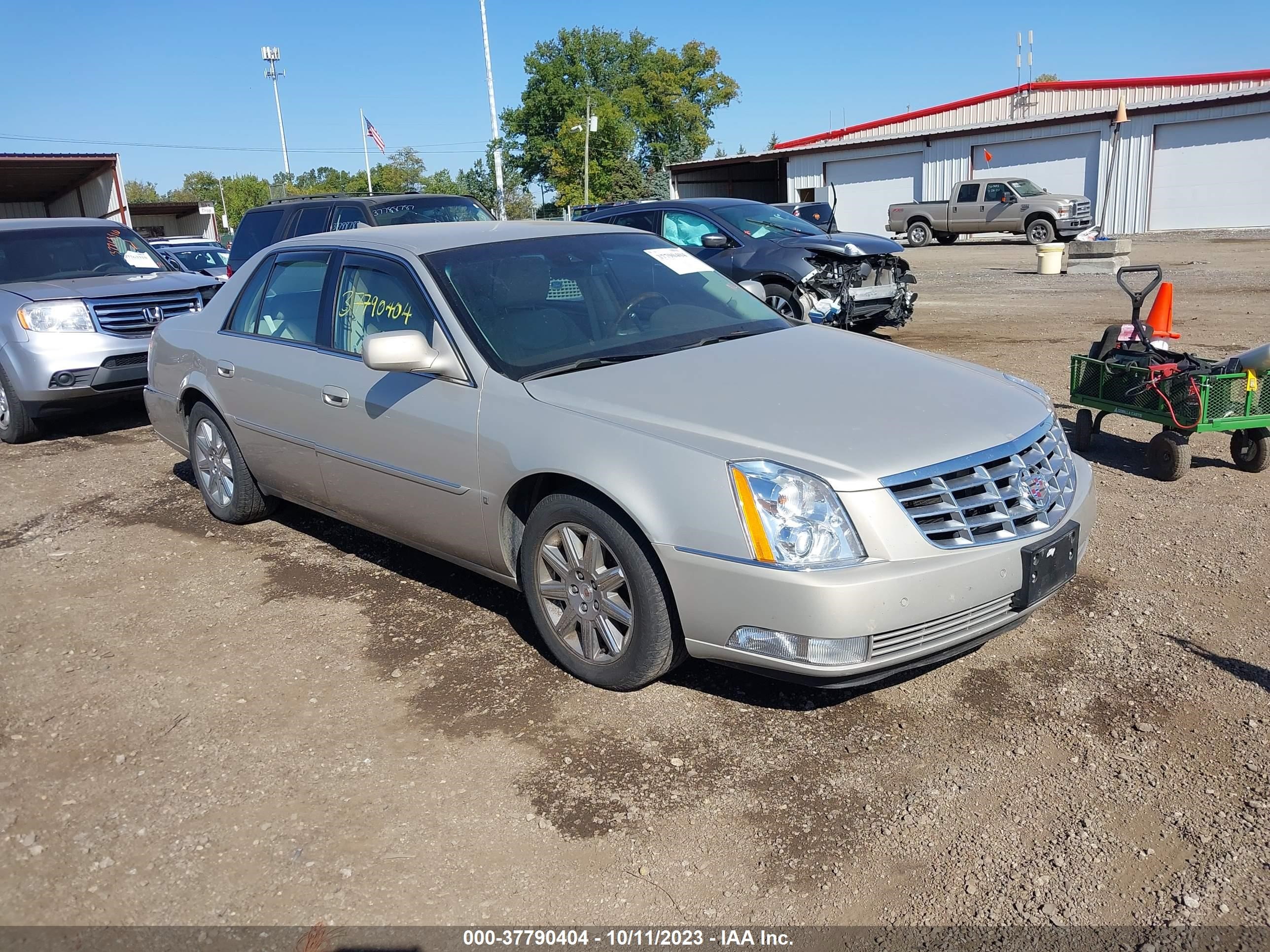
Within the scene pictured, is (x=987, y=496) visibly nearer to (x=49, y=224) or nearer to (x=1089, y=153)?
(x=49, y=224)

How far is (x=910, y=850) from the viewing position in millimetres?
2902

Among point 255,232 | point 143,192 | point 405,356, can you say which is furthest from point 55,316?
point 143,192

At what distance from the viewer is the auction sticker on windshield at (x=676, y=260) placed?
502 centimetres

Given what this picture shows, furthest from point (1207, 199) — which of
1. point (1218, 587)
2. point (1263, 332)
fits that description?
point (1218, 587)

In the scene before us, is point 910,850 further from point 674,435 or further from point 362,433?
point 362,433

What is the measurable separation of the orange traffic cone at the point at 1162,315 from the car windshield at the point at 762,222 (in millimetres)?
5361

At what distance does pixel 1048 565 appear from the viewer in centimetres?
346

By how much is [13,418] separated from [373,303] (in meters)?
5.49

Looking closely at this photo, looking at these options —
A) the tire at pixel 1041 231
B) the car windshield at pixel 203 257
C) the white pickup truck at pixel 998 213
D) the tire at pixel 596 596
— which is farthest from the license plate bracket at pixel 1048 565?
the tire at pixel 1041 231

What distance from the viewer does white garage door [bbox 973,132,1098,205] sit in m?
33.5

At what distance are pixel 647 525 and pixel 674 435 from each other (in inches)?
12.4

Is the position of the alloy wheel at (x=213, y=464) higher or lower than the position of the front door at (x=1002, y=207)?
lower

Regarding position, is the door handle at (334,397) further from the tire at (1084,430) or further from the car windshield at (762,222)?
the car windshield at (762,222)

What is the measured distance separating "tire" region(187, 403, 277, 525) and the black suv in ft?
15.7
